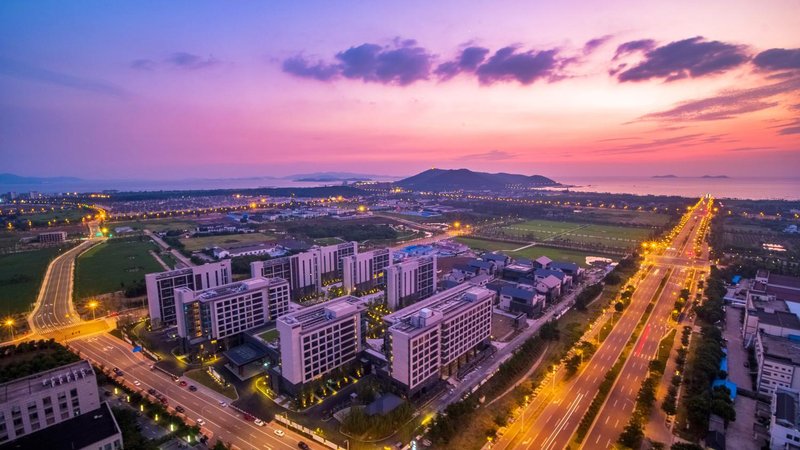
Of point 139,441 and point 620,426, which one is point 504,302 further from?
point 139,441

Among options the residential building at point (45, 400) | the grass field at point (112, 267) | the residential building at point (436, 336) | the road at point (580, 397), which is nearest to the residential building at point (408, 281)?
the residential building at point (436, 336)

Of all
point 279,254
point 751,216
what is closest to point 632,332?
point 279,254

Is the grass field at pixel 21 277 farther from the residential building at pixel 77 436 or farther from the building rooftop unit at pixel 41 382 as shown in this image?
the residential building at pixel 77 436

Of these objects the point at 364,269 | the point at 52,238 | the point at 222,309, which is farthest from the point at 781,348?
the point at 52,238

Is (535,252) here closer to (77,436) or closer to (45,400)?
(77,436)

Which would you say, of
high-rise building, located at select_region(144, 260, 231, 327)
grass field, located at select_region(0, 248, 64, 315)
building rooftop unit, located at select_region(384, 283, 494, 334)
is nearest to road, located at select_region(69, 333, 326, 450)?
high-rise building, located at select_region(144, 260, 231, 327)

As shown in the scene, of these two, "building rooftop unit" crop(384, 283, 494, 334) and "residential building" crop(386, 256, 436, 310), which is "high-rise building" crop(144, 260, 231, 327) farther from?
"building rooftop unit" crop(384, 283, 494, 334)
